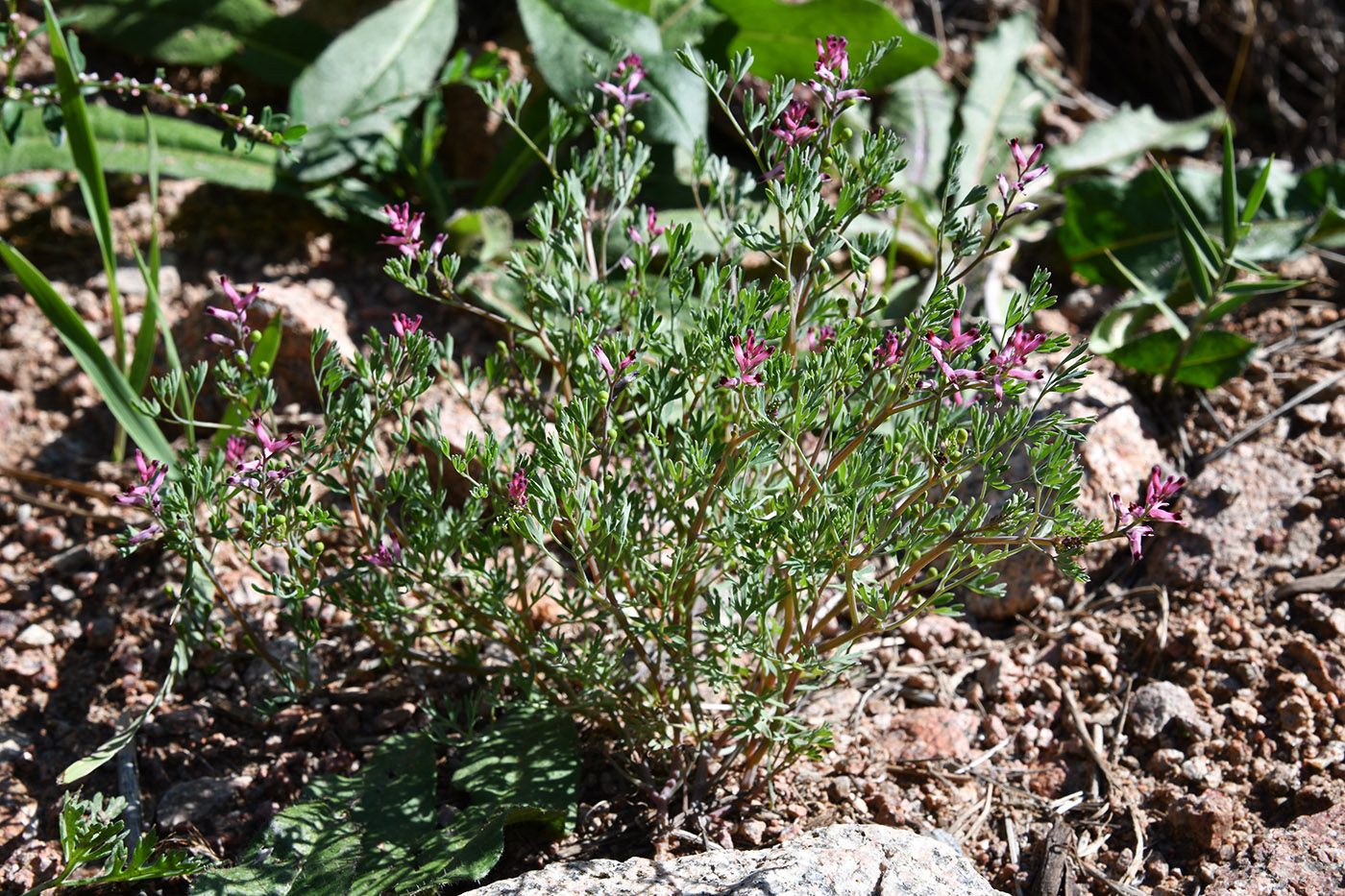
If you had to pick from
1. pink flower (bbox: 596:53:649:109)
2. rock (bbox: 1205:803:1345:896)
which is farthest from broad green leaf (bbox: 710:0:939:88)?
rock (bbox: 1205:803:1345:896)

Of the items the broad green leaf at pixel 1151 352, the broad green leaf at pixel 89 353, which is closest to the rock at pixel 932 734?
the broad green leaf at pixel 1151 352

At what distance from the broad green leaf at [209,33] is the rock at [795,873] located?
3.12 meters

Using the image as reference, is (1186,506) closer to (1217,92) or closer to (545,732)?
(545,732)

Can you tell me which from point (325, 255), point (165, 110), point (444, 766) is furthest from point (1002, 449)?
point (165, 110)

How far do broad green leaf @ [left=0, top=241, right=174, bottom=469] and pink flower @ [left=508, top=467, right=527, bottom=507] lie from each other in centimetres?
128

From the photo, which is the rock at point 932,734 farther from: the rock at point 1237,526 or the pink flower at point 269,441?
the pink flower at point 269,441

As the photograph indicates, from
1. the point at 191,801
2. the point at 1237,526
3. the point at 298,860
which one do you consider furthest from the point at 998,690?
the point at 191,801

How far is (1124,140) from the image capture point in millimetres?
4188

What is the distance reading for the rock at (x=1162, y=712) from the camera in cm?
251

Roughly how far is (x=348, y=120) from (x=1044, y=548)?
2.79 m

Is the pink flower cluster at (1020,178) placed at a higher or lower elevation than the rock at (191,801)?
higher

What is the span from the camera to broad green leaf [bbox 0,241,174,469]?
2.63m

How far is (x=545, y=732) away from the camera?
7.88 feet

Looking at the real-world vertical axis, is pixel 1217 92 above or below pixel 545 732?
above
